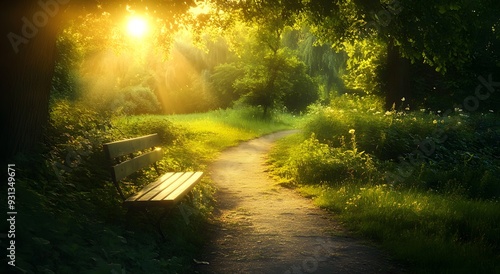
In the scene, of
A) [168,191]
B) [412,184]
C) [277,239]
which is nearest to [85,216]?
[168,191]

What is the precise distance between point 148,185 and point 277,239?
7.04ft

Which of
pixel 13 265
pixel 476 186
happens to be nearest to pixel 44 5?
pixel 13 265

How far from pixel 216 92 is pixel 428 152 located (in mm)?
31743

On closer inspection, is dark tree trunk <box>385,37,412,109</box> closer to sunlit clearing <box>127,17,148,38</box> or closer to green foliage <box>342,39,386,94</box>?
green foliage <box>342,39,386,94</box>

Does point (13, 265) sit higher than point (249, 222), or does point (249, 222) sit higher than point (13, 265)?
point (13, 265)

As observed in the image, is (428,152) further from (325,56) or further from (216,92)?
(216,92)

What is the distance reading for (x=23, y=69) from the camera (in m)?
5.82

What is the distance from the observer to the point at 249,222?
7.08 metres

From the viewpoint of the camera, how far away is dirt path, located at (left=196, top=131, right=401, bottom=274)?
5141 millimetres

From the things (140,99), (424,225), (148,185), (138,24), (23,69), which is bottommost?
(424,225)

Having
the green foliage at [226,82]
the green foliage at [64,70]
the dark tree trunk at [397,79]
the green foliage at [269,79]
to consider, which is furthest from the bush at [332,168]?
the green foliage at [226,82]

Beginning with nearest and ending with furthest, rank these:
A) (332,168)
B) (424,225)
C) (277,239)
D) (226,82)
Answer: (277,239), (424,225), (332,168), (226,82)

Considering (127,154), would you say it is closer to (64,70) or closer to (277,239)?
(277,239)

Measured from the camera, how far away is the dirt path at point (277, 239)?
5.14 m
